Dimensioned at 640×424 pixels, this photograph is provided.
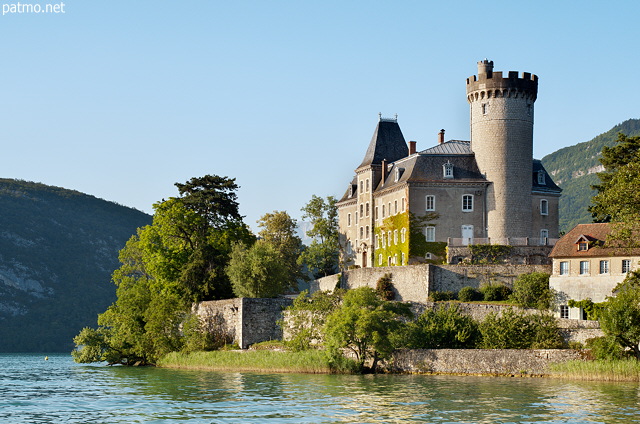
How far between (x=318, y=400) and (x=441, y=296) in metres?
22.7

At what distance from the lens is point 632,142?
63625 millimetres

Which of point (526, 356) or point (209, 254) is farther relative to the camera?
point (209, 254)

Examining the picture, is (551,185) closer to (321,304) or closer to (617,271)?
(617,271)

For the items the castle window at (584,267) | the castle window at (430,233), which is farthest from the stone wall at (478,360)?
the castle window at (430,233)

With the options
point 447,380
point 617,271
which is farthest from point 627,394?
point 617,271

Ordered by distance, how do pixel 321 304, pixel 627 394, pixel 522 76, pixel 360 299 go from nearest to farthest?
pixel 627 394
pixel 360 299
pixel 321 304
pixel 522 76

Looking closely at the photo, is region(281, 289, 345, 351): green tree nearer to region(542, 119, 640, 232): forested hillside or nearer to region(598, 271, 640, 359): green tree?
region(598, 271, 640, 359): green tree

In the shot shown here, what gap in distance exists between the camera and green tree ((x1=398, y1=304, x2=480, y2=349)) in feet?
171

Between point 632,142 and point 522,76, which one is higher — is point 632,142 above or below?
below

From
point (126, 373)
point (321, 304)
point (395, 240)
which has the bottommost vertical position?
point (126, 373)

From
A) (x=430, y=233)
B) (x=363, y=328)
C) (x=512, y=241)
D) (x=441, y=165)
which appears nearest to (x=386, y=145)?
(x=441, y=165)

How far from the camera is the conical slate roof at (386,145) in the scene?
77.2m

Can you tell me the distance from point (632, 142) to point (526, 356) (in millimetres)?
21532

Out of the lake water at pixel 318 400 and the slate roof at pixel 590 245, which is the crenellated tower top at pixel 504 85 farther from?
the lake water at pixel 318 400
